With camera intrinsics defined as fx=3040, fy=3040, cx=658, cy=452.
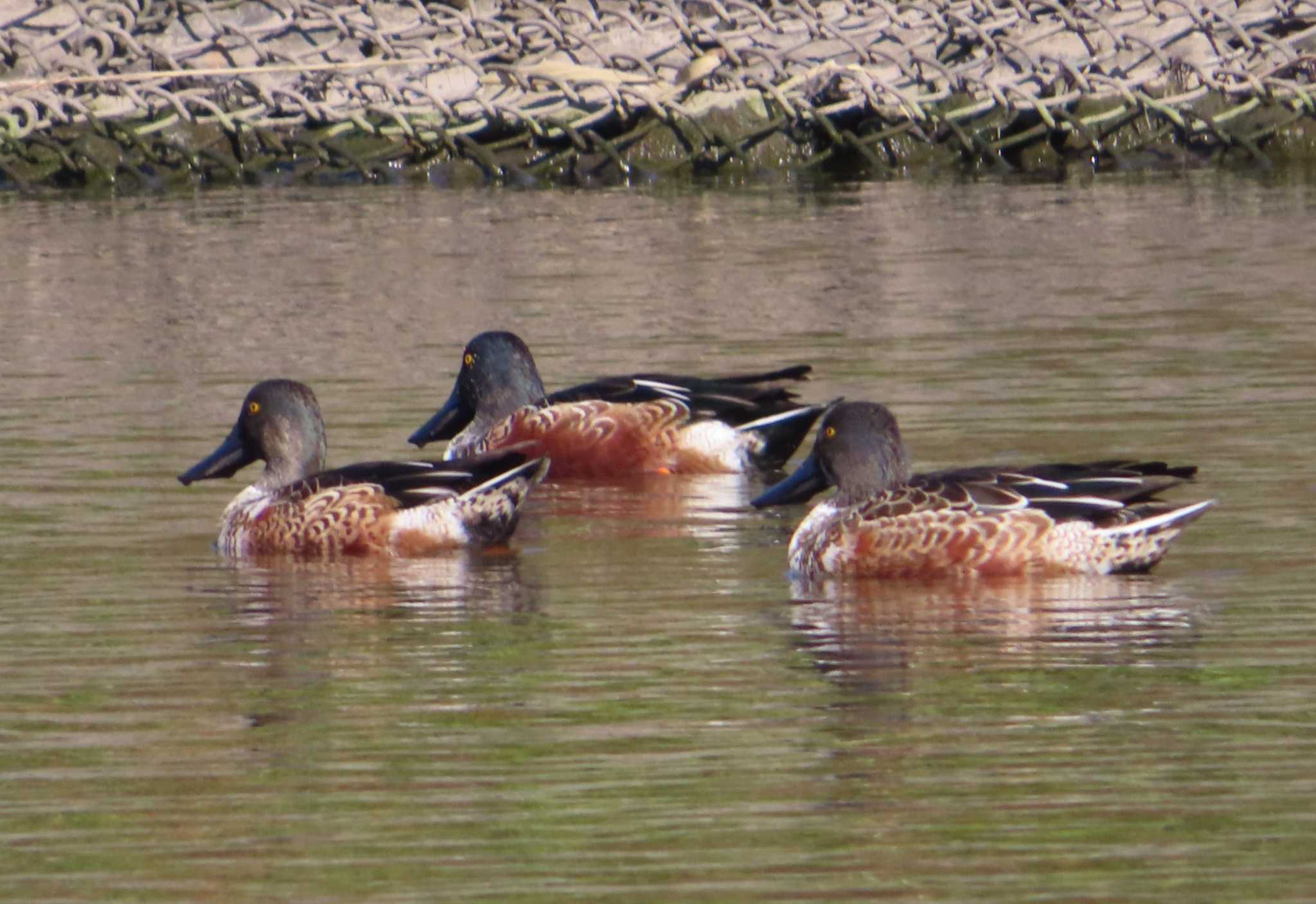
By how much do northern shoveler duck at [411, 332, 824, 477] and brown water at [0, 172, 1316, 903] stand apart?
25 centimetres

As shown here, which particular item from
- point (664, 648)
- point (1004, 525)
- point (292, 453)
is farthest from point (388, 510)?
point (664, 648)

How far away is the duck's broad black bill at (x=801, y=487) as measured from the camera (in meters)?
10.3

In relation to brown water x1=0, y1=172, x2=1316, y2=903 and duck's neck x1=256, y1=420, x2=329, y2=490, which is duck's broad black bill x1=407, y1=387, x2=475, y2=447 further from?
duck's neck x1=256, y1=420, x2=329, y2=490

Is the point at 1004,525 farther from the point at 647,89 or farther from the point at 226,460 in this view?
the point at 647,89

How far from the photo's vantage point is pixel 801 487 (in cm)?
1038

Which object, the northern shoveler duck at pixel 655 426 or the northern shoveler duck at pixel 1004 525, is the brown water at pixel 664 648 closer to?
the northern shoveler duck at pixel 1004 525

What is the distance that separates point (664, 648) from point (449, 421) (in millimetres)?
4627

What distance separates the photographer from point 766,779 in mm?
6633

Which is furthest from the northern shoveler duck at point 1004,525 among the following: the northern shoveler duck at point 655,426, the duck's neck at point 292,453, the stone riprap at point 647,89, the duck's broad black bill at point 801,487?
the stone riprap at point 647,89

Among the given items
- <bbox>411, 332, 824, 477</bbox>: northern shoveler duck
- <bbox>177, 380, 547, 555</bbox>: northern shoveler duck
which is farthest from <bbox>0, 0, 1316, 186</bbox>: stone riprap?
<bbox>177, 380, 547, 555</bbox>: northern shoveler duck

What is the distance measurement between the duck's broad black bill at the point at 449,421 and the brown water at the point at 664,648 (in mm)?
132

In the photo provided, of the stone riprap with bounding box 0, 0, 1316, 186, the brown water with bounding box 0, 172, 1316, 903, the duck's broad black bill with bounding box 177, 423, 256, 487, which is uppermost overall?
the stone riprap with bounding box 0, 0, 1316, 186

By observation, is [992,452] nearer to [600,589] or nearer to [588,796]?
[600,589]

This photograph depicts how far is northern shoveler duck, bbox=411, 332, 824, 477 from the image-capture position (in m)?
12.2
